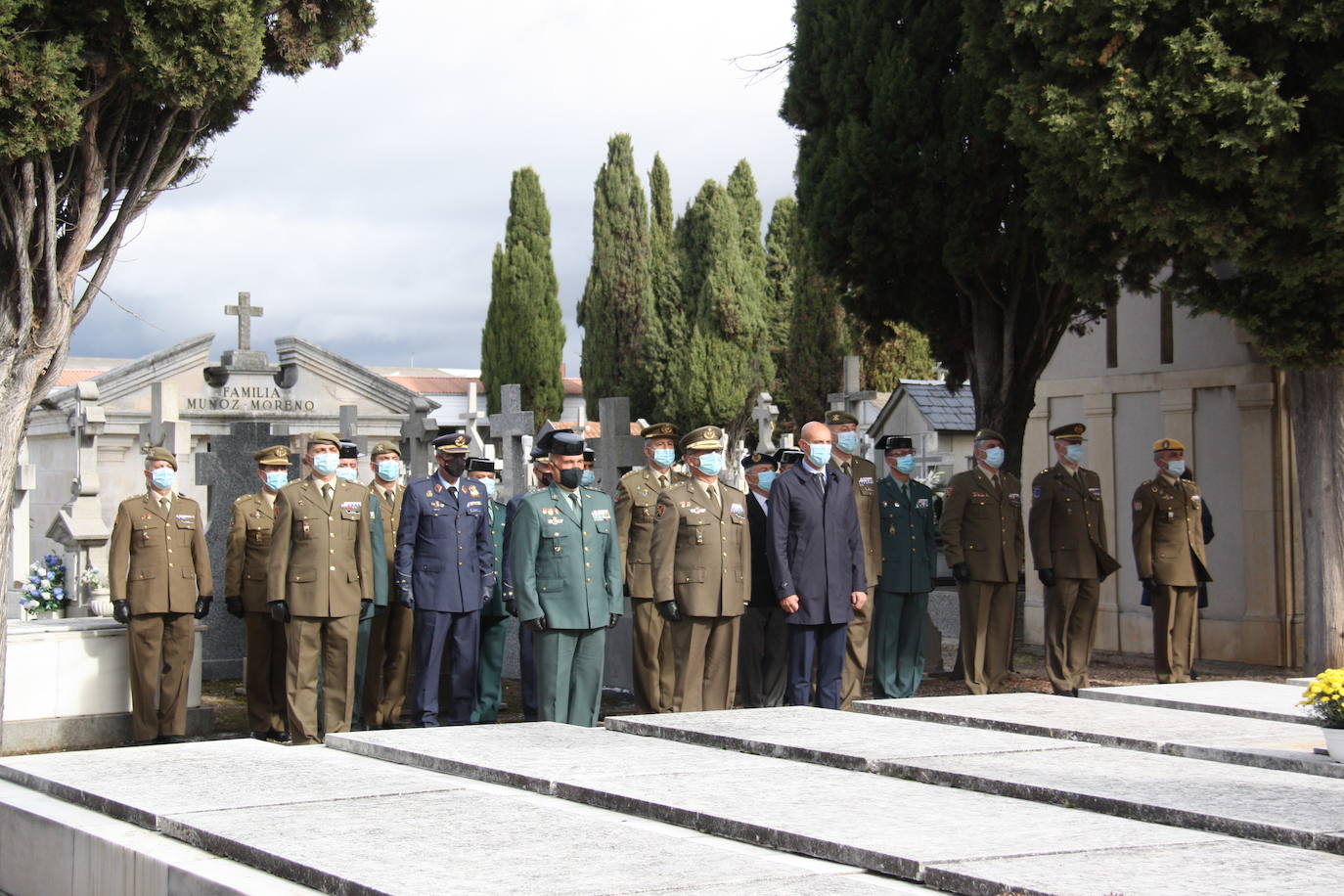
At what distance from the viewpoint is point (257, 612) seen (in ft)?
34.0

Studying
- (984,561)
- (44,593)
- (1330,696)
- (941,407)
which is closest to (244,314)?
(941,407)

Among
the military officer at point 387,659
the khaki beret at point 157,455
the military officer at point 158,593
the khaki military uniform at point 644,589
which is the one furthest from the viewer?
the military officer at point 387,659

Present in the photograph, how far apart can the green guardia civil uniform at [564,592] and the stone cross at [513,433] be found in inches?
146

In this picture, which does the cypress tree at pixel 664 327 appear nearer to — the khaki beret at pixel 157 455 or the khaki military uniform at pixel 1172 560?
the khaki military uniform at pixel 1172 560

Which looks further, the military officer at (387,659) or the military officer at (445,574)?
the military officer at (387,659)

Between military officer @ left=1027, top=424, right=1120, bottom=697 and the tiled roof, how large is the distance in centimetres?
1608

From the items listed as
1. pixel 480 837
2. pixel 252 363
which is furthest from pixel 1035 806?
pixel 252 363

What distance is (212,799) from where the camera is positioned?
4.87 meters

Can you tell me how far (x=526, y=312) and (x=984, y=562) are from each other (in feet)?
130

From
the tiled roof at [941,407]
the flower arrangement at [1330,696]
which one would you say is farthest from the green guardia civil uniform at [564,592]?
the tiled roof at [941,407]

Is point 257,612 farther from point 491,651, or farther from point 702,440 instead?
point 702,440

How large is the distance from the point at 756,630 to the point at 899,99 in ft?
19.0

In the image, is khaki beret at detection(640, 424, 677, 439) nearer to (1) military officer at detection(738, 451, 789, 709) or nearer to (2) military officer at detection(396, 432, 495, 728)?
(1) military officer at detection(738, 451, 789, 709)

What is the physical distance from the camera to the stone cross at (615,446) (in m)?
11.4
